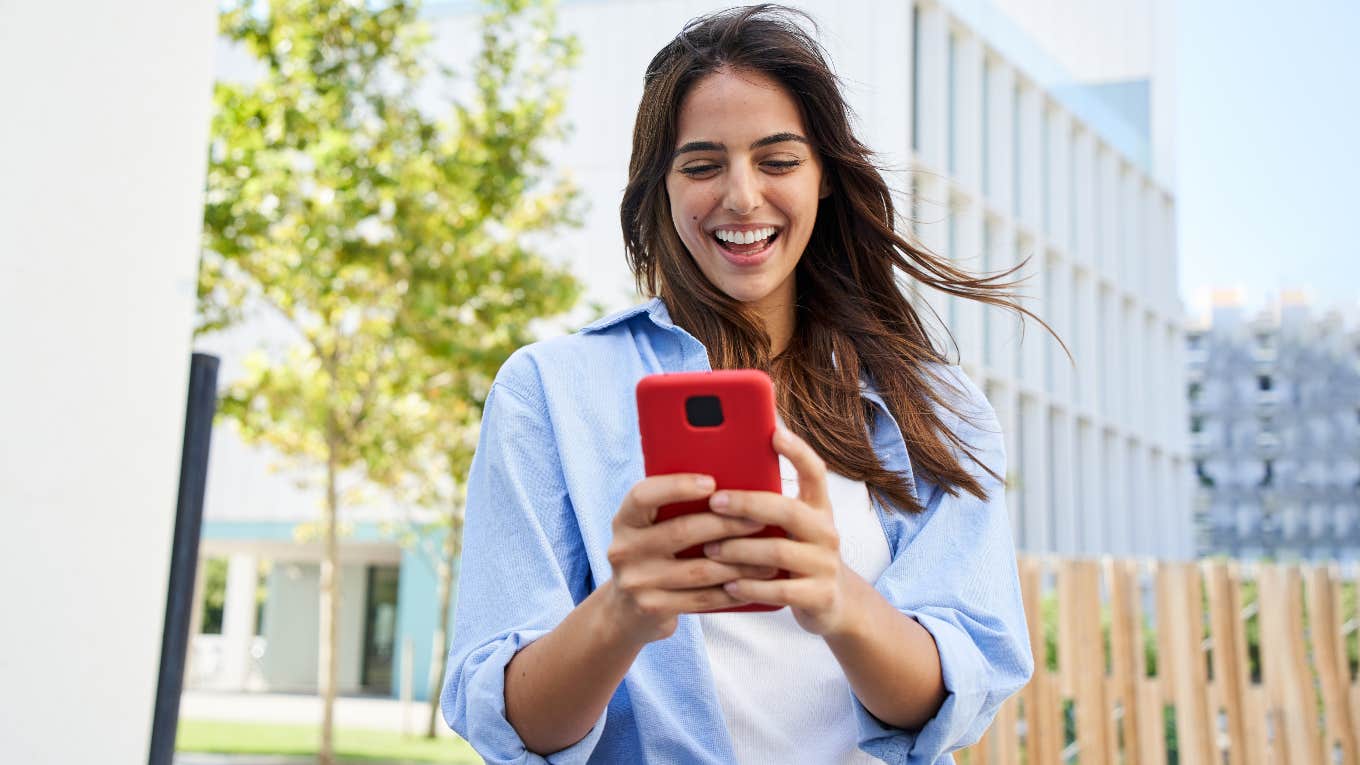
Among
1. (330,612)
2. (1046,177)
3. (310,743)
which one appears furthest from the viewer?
(1046,177)

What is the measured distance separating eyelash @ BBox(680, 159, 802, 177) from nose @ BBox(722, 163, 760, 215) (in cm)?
3

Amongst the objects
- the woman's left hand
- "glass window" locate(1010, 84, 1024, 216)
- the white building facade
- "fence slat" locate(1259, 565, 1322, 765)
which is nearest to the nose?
the woman's left hand

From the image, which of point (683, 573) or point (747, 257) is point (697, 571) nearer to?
point (683, 573)

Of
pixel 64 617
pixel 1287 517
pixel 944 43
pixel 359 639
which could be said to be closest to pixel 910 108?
pixel 944 43

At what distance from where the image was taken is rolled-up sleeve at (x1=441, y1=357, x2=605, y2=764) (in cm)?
132

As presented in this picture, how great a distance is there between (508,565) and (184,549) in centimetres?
95

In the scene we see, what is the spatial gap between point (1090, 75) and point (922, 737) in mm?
25847

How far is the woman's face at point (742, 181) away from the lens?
5.08 ft

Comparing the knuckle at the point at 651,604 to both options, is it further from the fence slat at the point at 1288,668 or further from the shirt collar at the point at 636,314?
the fence slat at the point at 1288,668

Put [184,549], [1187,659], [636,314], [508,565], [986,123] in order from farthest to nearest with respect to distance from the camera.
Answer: [986,123] → [1187,659] → [184,549] → [636,314] → [508,565]

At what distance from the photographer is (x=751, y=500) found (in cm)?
105

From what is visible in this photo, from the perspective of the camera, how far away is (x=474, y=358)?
10898mm

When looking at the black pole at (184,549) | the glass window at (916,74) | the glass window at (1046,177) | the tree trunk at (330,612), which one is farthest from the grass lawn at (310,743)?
the glass window at (1046,177)

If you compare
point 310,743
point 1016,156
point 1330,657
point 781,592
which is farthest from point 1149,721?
point 1016,156
